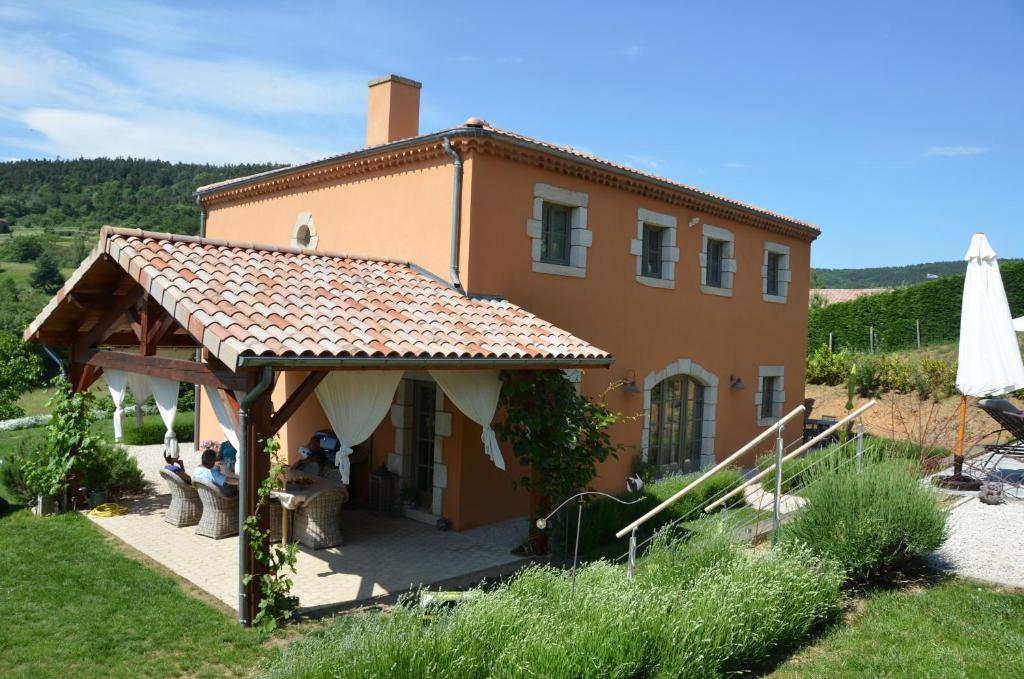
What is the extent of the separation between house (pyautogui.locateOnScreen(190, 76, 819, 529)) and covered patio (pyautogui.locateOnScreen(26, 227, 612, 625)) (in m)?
0.79

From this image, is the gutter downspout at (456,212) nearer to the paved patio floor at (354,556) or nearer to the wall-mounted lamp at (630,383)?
the paved patio floor at (354,556)

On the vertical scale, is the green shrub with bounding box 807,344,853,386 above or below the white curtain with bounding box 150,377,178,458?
above

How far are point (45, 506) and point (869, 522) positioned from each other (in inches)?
384

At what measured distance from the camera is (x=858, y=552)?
268 inches

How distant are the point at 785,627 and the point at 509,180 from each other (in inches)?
248

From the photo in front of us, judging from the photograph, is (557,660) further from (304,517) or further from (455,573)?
(304,517)

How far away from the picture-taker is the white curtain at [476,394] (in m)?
8.16

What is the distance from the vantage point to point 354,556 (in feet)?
27.6

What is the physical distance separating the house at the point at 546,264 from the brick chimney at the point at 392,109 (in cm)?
3

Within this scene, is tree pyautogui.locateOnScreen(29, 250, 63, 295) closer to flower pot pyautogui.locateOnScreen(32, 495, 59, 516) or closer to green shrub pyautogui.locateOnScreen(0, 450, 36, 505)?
green shrub pyautogui.locateOnScreen(0, 450, 36, 505)

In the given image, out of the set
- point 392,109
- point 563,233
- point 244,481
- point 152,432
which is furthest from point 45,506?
point 563,233

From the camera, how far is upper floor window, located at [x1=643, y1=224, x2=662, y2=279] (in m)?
12.3

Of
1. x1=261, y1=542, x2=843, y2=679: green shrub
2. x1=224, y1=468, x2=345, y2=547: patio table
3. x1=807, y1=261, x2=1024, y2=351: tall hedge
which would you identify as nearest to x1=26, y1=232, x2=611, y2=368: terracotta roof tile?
x1=224, y1=468, x2=345, y2=547: patio table

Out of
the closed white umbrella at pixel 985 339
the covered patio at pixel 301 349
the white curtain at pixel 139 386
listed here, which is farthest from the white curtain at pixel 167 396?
the closed white umbrella at pixel 985 339
